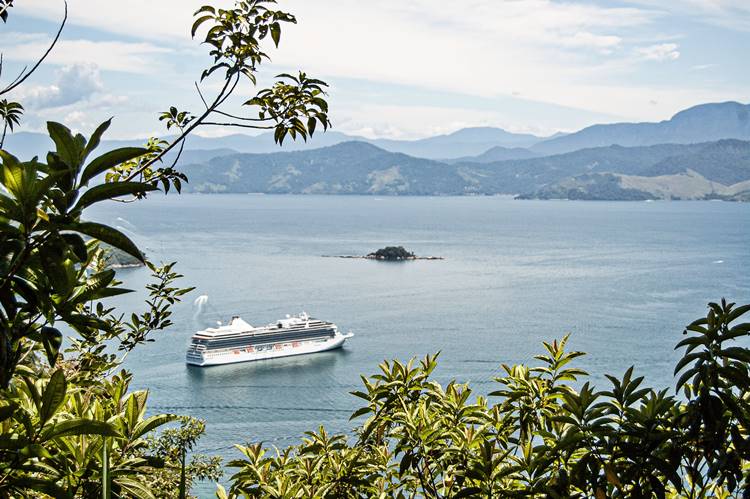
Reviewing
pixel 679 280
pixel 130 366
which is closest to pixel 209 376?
pixel 130 366

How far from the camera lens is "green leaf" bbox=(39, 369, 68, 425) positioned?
61.9 inches

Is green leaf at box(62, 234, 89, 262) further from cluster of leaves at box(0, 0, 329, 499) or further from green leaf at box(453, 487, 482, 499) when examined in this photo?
green leaf at box(453, 487, 482, 499)

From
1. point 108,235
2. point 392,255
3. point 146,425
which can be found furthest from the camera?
point 392,255

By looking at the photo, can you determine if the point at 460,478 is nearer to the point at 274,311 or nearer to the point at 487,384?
the point at 487,384

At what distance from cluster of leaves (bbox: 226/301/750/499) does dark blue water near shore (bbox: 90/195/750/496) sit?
17340mm

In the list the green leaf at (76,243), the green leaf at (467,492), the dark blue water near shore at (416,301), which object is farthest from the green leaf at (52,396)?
the dark blue water near shore at (416,301)

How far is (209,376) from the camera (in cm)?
3098

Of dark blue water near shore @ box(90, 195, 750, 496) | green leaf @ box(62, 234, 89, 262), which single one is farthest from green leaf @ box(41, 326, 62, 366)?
dark blue water near shore @ box(90, 195, 750, 496)

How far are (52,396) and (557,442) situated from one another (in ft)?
6.00

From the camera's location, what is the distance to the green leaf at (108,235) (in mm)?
1262

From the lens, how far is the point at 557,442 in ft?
8.85

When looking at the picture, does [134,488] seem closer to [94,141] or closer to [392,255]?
[94,141]

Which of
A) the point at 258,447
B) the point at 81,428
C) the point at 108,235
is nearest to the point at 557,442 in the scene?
the point at 258,447

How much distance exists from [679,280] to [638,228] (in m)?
51.7
